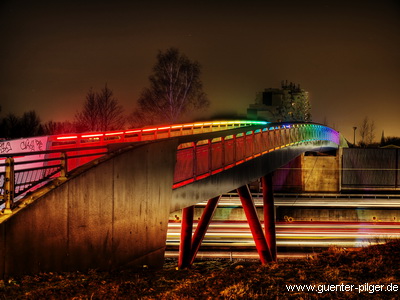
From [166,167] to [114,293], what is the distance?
4.02m

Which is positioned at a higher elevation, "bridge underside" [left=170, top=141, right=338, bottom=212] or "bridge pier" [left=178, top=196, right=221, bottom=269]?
"bridge underside" [left=170, top=141, right=338, bottom=212]

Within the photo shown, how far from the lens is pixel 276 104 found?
10425 cm

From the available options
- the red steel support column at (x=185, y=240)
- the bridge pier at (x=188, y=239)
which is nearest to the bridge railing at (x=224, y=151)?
the bridge pier at (x=188, y=239)

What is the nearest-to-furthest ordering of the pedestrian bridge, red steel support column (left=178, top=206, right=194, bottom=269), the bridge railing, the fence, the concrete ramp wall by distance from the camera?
the concrete ramp wall
the pedestrian bridge
the bridge railing
red steel support column (left=178, top=206, right=194, bottom=269)
the fence

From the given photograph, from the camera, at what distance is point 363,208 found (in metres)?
32.7

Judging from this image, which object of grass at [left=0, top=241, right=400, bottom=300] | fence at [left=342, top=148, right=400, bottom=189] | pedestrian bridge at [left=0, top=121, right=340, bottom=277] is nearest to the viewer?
grass at [left=0, top=241, right=400, bottom=300]

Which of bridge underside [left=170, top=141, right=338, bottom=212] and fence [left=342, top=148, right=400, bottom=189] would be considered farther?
fence [left=342, top=148, right=400, bottom=189]

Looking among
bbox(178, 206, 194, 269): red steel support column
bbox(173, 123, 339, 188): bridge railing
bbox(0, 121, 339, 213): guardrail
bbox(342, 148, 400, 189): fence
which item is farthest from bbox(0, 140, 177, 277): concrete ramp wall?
bbox(342, 148, 400, 189): fence

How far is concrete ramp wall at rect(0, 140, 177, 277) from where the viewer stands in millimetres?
7547

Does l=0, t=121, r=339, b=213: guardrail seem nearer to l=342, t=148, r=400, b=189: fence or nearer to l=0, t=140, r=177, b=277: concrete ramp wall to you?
l=0, t=140, r=177, b=277: concrete ramp wall

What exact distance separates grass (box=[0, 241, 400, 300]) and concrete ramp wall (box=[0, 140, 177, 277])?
0.32 metres

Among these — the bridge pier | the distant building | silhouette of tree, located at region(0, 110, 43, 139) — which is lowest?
the bridge pier

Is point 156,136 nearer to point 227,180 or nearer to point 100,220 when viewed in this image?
point 227,180

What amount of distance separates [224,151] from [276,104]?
9144cm
